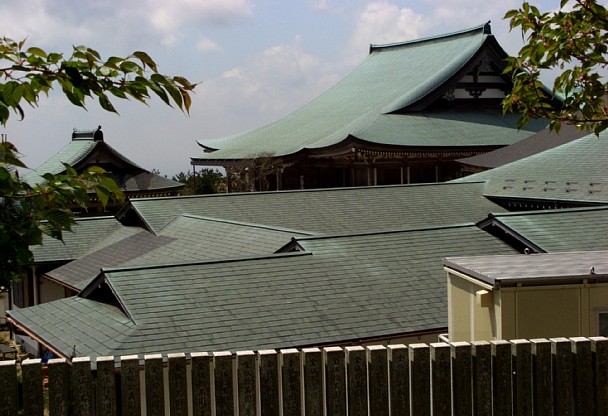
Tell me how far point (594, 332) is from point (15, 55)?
5626 mm

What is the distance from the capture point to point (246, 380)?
512 centimetres

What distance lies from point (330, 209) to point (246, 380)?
13364 millimetres

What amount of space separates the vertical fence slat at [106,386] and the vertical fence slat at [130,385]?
0.06 meters

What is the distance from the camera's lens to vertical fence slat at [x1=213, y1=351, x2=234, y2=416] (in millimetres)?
5051

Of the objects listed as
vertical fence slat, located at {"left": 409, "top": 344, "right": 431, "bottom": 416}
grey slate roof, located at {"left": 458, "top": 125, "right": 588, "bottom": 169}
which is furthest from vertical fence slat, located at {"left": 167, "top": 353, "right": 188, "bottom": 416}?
grey slate roof, located at {"left": 458, "top": 125, "right": 588, "bottom": 169}

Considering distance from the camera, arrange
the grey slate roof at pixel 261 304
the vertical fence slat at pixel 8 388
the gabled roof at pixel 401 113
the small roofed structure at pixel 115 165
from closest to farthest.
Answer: the vertical fence slat at pixel 8 388, the grey slate roof at pixel 261 304, the small roofed structure at pixel 115 165, the gabled roof at pixel 401 113

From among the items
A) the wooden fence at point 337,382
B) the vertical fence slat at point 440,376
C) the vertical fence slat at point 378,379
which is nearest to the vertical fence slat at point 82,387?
the wooden fence at point 337,382

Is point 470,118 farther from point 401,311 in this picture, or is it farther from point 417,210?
point 401,311

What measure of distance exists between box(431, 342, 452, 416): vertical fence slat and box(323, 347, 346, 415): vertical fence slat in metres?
0.60

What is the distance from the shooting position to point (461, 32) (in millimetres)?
37562

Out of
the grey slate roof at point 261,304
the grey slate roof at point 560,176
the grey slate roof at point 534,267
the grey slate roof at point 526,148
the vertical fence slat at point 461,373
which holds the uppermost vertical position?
the grey slate roof at point 526,148

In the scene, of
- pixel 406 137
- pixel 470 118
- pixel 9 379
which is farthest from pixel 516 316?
pixel 470 118

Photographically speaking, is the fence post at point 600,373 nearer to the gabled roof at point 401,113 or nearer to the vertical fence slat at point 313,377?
the vertical fence slat at point 313,377

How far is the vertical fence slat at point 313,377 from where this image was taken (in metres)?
5.17
